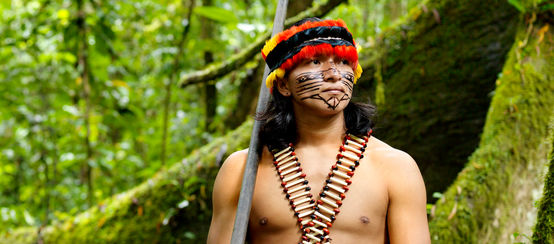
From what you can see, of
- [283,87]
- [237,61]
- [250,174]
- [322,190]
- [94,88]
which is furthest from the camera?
[94,88]

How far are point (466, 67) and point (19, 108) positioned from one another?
457 cm

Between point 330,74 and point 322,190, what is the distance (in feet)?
1.57

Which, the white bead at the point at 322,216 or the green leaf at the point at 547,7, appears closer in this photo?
the white bead at the point at 322,216

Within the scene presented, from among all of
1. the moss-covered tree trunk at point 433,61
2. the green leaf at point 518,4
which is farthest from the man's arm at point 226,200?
the green leaf at point 518,4

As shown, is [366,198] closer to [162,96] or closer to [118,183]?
[118,183]

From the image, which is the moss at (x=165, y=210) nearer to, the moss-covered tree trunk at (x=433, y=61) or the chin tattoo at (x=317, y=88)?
the moss-covered tree trunk at (x=433, y=61)

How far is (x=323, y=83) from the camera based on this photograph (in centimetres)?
191

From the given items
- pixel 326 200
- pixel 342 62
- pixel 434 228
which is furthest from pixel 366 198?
pixel 434 228

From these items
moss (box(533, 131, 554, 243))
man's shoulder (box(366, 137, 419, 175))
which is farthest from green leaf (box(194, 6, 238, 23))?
→ moss (box(533, 131, 554, 243))

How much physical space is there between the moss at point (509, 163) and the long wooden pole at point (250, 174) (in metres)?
1.36

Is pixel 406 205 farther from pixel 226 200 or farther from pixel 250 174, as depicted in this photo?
pixel 226 200

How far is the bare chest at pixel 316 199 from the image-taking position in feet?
6.22

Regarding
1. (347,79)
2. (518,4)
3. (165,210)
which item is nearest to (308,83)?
(347,79)

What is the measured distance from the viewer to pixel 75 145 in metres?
5.54
